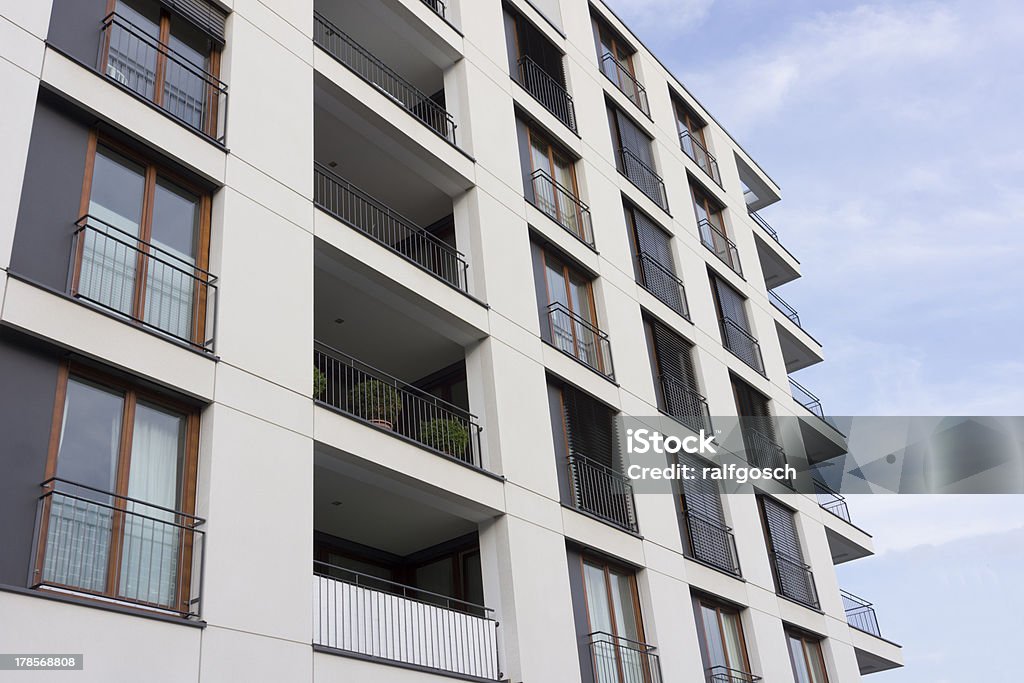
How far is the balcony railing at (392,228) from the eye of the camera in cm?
1798

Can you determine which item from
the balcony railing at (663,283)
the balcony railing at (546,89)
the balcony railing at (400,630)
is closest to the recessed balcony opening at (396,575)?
the balcony railing at (400,630)

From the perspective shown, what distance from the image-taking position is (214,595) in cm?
1085

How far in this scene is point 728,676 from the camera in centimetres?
1944

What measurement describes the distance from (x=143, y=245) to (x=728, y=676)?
13249 millimetres

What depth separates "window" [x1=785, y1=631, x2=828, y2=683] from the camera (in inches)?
884

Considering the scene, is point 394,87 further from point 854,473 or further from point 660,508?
point 854,473

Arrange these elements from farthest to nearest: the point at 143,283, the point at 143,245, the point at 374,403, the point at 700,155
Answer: the point at 700,155
the point at 374,403
the point at 143,245
the point at 143,283

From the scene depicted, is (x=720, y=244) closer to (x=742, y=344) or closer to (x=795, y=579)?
(x=742, y=344)

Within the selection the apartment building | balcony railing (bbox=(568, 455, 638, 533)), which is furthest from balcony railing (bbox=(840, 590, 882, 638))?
balcony railing (bbox=(568, 455, 638, 533))

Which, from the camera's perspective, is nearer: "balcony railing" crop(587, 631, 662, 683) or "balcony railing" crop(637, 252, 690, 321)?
"balcony railing" crop(587, 631, 662, 683)

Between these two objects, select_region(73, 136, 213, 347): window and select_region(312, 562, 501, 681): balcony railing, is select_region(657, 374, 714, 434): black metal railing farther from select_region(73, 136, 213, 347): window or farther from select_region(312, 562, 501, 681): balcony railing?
select_region(73, 136, 213, 347): window

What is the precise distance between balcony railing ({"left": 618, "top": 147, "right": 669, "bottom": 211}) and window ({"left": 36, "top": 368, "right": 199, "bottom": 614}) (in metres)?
15.4

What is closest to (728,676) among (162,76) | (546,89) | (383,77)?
(546,89)

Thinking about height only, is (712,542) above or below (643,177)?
below
